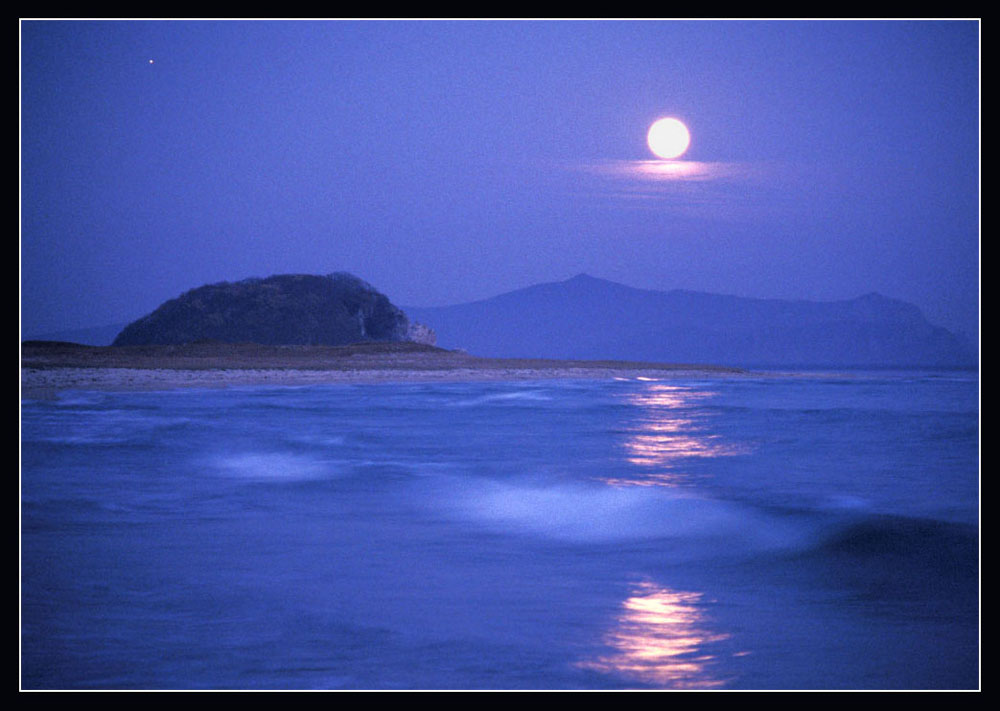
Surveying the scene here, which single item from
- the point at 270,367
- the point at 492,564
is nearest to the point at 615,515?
the point at 492,564

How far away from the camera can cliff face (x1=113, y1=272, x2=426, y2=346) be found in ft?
196

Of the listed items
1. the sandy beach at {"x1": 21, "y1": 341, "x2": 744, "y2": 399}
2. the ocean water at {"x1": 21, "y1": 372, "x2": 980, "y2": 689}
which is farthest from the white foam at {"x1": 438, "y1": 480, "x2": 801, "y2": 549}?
the sandy beach at {"x1": 21, "y1": 341, "x2": 744, "y2": 399}

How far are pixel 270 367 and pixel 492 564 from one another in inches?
1283

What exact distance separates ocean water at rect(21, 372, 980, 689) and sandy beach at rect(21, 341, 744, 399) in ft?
48.8

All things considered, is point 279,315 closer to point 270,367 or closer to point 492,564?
point 270,367

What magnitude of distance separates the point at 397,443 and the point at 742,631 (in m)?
10.5

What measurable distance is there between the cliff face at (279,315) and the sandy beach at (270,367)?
8.76 m

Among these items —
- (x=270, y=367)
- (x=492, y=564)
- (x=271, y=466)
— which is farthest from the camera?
(x=270, y=367)

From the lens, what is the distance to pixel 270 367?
122 feet

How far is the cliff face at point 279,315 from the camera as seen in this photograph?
5969 cm

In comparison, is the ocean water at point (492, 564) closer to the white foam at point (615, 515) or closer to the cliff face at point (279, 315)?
the white foam at point (615, 515)

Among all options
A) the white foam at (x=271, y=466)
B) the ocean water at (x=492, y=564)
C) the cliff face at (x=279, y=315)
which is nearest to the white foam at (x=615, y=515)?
the ocean water at (x=492, y=564)
